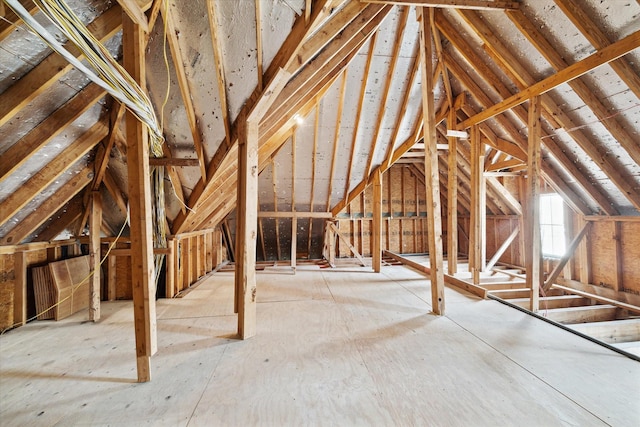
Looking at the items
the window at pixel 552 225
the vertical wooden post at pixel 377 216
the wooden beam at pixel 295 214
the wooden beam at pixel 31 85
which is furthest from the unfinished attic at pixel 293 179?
the wooden beam at pixel 295 214

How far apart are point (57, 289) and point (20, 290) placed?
310mm

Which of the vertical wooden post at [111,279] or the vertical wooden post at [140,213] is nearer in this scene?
the vertical wooden post at [140,213]

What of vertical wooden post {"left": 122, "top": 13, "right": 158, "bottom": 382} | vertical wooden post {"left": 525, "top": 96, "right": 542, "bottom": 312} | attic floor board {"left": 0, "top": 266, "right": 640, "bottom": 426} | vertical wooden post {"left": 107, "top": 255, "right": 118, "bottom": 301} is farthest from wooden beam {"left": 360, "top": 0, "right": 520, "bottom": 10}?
vertical wooden post {"left": 107, "top": 255, "right": 118, "bottom": 301}

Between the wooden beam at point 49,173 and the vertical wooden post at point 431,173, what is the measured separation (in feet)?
12.4

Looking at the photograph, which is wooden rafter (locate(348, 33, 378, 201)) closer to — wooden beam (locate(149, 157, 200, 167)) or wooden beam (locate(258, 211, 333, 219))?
wooden beam (locate(258, 211, 333, 219))

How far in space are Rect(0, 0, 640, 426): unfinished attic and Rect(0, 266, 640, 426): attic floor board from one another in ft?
0.06

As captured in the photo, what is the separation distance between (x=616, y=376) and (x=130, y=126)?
4.17 metres

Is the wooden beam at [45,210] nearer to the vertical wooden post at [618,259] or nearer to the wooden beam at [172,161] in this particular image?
the wooden beam at [172,161]

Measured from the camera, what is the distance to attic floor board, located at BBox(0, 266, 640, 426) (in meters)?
1.66

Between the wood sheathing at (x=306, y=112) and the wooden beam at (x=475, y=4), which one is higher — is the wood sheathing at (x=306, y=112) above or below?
below

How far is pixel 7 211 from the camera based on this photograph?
8.16 ft

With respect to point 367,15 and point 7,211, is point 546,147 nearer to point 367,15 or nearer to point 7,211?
point 367,15

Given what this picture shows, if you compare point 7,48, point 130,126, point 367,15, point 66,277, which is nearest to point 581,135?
point 367,15

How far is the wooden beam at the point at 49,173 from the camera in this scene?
8.19 ft
